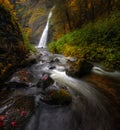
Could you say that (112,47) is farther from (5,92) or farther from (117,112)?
(5,92)

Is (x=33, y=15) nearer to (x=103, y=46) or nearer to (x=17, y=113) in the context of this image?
(x=103, y=46)

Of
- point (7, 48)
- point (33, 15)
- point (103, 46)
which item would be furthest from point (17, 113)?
point (33, 15)

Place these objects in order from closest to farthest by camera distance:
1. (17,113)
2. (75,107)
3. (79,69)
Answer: (17,113) < (75,107) < (79,69)

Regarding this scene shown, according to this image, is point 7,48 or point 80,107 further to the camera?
point 7,48

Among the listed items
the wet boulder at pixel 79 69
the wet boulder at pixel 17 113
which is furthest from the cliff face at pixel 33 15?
the wet boulder at pixel 17 113

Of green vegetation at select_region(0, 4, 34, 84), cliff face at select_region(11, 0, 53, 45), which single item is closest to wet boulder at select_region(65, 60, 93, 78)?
green vegetation at select_region(0, 4, 34, 84)

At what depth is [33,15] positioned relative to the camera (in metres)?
45.1

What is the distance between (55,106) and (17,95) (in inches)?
74.3

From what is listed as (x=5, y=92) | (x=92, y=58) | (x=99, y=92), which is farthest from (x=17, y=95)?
(x=92, y=58)

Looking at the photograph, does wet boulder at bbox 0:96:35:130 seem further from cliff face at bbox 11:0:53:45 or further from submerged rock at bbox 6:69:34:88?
cliff face at bbox 11:0:53:45

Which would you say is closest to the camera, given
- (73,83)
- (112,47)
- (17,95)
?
(17,95)

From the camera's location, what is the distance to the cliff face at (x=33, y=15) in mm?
36281

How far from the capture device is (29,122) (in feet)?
15.9

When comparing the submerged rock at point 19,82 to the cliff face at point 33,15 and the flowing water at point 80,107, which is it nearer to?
the flowing water at point 80,107
